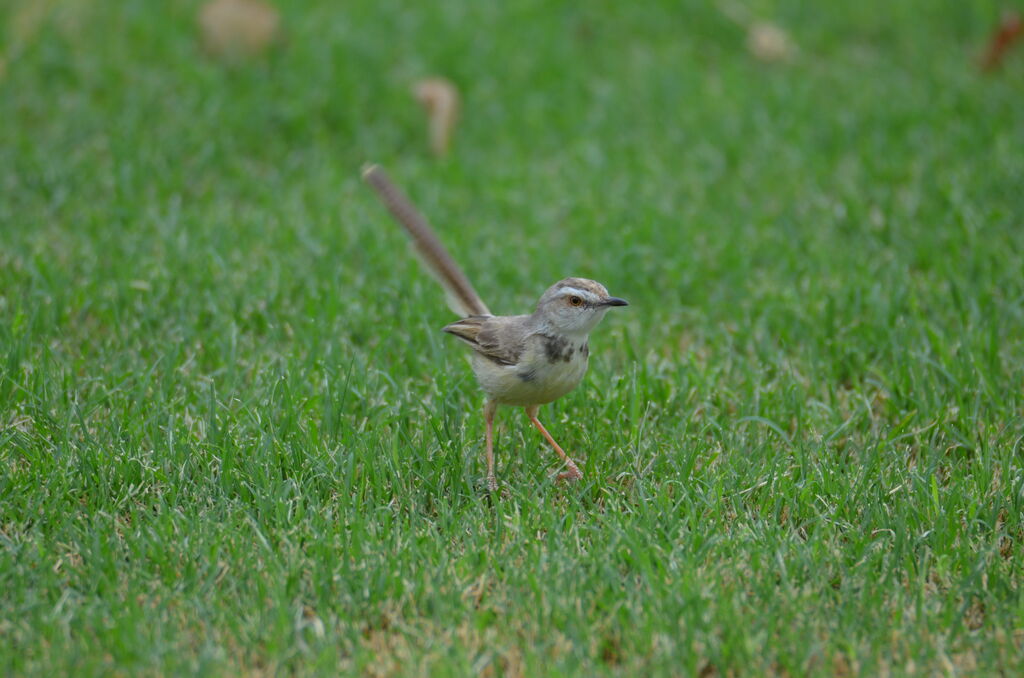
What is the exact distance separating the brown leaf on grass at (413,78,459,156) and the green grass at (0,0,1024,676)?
0.19m

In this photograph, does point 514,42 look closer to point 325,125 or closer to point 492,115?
point 492,115

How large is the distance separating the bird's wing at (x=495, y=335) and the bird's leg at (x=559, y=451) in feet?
1.17

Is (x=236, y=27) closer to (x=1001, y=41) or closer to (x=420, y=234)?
(x=420, y=234)

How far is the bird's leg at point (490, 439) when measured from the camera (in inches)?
185

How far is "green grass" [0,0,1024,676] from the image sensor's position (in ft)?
12.3

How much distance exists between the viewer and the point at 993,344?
18.5 ft

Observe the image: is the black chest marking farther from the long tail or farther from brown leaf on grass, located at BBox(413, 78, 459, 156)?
brown leaf on grass, located at BBox(413, 78, 459, 156)

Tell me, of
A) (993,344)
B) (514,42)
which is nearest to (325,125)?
(514,42)

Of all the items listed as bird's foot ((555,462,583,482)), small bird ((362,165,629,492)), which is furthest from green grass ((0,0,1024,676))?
small bird ((362,165,629,492))

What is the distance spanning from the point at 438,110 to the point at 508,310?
2.86 metres

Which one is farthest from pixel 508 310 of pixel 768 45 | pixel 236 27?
pixel 768 45

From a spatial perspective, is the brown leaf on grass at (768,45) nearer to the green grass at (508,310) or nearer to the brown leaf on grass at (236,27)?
the green grass at (508,310)

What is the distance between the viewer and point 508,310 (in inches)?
250

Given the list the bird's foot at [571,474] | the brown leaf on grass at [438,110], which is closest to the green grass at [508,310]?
the bird's foot at [571,474]
